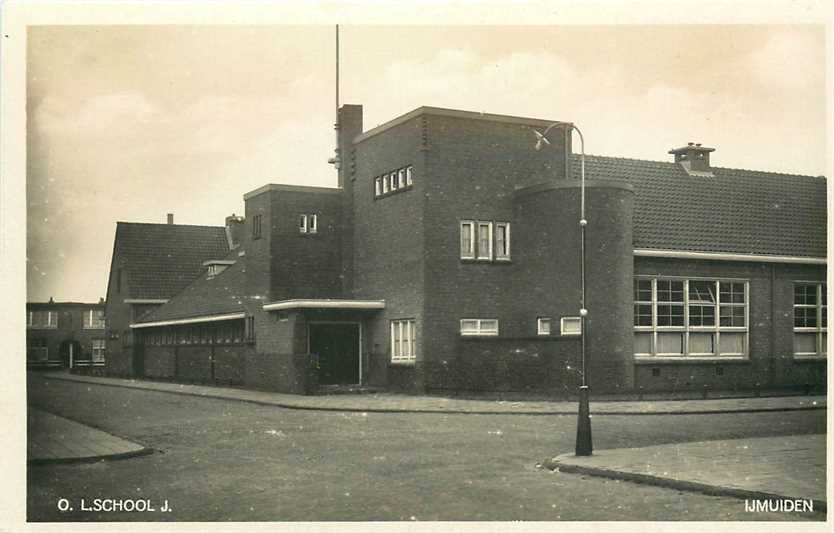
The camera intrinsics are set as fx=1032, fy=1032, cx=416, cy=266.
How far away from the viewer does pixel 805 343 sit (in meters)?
32.8

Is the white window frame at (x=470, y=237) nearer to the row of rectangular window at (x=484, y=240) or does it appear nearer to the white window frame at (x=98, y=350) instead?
the row of rectangular window at (x=484, y=240)

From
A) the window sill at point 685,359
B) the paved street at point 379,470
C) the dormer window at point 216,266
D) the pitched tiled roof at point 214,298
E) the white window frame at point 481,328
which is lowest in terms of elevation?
the paved street at point 379,470

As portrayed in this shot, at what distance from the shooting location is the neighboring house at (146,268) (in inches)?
2002

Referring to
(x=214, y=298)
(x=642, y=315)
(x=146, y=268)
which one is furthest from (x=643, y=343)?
(x=146, y=268)

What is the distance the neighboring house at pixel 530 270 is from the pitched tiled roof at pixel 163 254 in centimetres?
1718

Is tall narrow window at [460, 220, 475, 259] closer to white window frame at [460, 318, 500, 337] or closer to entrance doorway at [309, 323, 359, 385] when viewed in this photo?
white window frame at [460, 318, 500, 337]

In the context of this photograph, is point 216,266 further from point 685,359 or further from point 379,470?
point 379,470

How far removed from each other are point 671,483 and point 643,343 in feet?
60.9

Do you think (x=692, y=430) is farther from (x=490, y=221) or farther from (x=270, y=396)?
(x=270, y=396)

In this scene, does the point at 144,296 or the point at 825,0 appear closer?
the point at 825,0

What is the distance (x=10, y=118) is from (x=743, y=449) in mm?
11442

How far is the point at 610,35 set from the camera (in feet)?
47.2

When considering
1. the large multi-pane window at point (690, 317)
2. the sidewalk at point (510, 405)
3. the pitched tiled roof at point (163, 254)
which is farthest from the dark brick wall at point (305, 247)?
the pitched tiled roof at point (163, 254)

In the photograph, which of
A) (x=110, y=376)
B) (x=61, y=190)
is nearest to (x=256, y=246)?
(x=110, y=376)
